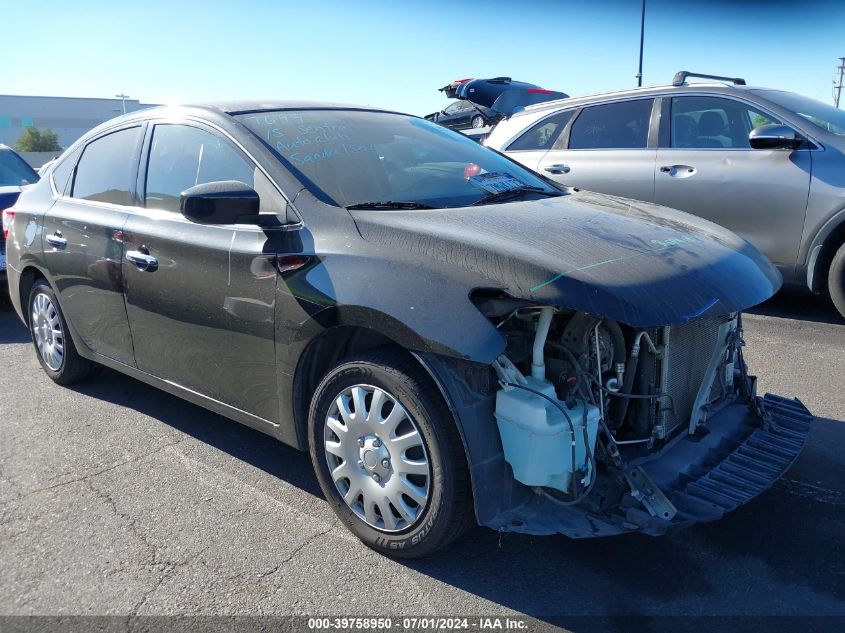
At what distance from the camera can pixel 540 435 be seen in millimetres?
2334

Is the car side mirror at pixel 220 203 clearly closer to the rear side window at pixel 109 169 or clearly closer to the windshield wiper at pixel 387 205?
the windshield wiper at pixel 387 205

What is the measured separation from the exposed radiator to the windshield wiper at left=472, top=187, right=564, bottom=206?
3.21ft

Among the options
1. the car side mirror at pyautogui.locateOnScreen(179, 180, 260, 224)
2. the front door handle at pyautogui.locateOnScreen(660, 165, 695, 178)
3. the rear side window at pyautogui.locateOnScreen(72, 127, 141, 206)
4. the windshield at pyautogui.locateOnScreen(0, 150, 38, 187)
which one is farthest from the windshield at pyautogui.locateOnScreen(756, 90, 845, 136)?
the windshield at pyautogui.locateOnScreen(0, 150, 38, 187)

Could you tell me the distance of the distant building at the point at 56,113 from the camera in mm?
77625

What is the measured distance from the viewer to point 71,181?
4406 mm

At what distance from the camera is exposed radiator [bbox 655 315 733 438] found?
9.05 feet

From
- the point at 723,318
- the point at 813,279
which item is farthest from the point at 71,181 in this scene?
the point at 813,279

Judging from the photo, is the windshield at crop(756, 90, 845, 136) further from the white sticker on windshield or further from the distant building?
the distant building

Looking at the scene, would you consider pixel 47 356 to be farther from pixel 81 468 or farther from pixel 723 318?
pixel 723 318

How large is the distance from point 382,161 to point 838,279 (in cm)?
378

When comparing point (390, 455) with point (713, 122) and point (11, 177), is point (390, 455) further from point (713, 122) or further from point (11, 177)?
point (11, 177)

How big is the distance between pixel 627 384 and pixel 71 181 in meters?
3.50

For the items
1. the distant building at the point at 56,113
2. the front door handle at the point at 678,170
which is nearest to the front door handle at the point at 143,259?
the front door handle at the point at 678,170

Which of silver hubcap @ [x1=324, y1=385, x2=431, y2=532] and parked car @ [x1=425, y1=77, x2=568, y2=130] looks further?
parked car @ [x1=425, y1=77, x2=568, y2=130]
